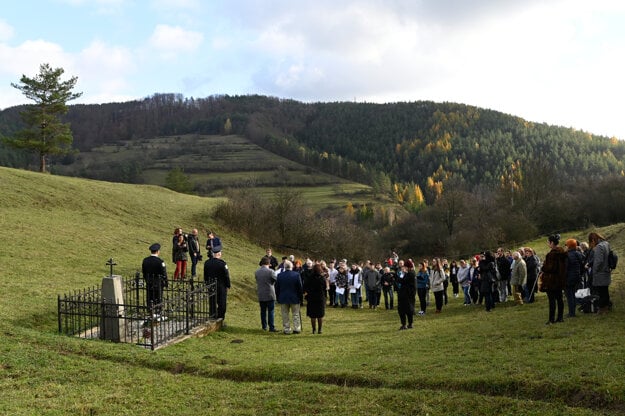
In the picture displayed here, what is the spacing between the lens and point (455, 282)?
76.4 ft

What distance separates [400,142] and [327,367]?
609 ft

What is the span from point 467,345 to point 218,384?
5.23m

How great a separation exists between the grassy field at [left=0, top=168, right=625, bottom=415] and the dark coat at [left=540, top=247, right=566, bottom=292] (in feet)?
3.06

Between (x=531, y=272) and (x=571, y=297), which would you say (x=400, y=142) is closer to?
(x=531, y=272)

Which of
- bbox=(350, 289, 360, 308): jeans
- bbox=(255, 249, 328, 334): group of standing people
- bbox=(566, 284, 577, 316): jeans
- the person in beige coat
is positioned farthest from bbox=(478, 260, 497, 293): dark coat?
bbox=(350, 289, 360, 308): jeans

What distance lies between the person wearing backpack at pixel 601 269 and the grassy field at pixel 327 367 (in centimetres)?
38

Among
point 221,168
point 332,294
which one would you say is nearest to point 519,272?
point 332,294

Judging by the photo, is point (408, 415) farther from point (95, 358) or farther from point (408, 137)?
point (408, 137)

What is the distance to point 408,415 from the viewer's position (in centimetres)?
690

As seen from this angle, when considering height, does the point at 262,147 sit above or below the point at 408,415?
above

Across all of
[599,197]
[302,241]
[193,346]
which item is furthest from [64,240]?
[599,197]

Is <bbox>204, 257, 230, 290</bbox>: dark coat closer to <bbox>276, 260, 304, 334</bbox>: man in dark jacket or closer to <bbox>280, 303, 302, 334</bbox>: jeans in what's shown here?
<bbox>276, 260, 304, 334</bbox>: man in dark jacket

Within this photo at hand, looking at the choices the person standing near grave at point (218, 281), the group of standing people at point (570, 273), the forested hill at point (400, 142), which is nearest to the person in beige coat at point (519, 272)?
the group of standing people at point (570, 273)

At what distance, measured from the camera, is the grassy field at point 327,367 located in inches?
286
